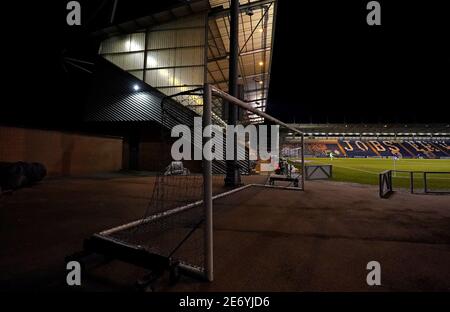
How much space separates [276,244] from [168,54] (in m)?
17.5

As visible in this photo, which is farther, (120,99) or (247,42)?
(247,42)

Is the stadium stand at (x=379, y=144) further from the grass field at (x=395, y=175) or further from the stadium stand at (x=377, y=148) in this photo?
the grass field at (x=395, y=175)

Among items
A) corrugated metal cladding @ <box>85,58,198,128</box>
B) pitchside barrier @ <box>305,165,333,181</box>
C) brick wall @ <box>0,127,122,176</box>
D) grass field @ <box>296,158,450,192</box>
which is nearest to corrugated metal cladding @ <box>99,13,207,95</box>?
corrugated metal cladding @ <box>85,58,198,128</box>

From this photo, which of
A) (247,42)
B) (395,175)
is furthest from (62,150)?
(395,175)

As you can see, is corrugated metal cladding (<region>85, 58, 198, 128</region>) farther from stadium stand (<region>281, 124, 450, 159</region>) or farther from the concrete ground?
stadium stand (<region>281, 124, 450, 159</region>)

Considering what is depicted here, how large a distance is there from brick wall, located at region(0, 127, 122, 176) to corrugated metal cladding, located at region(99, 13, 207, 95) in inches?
244

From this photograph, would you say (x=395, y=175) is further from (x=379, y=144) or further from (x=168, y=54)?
(x=379, y=144)

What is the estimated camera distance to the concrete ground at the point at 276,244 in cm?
250

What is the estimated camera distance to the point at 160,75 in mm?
17500

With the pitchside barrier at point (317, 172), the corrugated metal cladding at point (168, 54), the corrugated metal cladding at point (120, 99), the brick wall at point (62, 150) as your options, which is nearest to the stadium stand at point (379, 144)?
the corrugated metal cladding at point (168, 54)

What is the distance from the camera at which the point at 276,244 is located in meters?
3.58

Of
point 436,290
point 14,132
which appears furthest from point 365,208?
point 14,132
